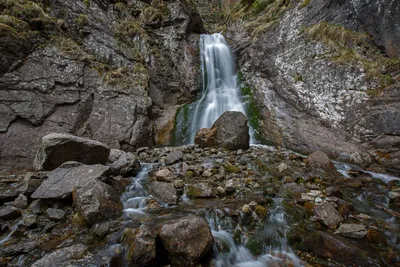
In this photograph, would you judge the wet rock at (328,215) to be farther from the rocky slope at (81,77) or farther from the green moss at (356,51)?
the rocky slope at (81,77)

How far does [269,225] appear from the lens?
3.59 meters

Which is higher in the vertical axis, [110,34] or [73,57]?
[110,34]

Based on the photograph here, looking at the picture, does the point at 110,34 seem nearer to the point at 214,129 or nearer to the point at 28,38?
the point at 28,38

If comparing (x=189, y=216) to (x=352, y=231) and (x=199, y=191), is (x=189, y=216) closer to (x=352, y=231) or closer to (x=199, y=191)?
A: (x=199, y=191)

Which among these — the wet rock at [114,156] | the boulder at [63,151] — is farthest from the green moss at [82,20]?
the boulder at [63,151]

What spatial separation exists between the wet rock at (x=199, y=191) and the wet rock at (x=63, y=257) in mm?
2151

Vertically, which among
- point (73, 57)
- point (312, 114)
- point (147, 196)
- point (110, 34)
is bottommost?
point (147, 196)

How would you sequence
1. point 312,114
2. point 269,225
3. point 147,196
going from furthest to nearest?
point 312,114
point 147,196
point 269,225

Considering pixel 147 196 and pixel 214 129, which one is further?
pixel 214 129

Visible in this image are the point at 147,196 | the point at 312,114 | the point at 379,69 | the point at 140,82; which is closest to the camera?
the point at 147,196

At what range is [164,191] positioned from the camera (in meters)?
4.47

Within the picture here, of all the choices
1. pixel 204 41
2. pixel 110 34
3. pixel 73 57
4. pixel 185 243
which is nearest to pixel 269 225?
pixel 185 243

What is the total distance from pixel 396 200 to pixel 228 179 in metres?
3.67

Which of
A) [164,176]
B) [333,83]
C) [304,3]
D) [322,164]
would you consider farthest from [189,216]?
[304,3]
